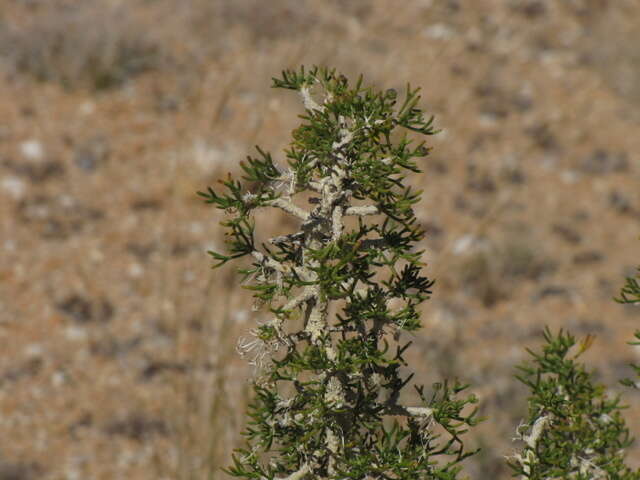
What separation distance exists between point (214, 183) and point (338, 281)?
16.6ft

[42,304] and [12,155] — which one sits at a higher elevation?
[12,155]

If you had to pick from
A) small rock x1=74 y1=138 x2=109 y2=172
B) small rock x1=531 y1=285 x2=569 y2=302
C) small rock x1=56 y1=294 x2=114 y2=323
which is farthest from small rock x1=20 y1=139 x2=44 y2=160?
small rock x1=531 y1=285 x2=569 y2=302

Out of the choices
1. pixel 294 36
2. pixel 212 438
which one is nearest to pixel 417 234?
pixel 212 438

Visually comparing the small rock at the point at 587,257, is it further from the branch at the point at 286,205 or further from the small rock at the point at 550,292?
the branch at the point at 286,205

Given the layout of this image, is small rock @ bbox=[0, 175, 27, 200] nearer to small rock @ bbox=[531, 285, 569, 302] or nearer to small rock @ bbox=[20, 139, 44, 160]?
small rock @ bbox=[20, 139, 44, 160]

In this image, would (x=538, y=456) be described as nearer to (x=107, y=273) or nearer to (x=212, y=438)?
(x=212, y=438)

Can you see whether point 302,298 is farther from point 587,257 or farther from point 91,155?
point 587,257

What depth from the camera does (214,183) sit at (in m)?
5.98

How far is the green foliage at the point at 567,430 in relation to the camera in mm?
1128

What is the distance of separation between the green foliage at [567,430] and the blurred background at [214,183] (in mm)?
1565

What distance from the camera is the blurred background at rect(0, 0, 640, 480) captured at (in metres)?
4.47

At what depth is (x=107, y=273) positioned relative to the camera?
5.37 metres

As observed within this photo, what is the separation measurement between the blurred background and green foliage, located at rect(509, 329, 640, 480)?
1565 mm

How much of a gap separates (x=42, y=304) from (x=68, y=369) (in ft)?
1.88
